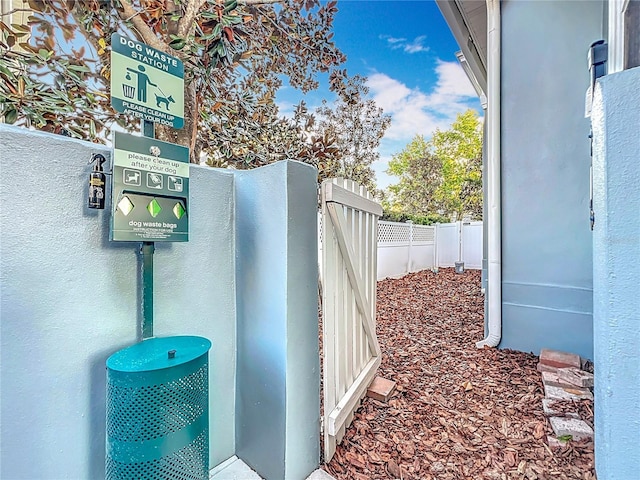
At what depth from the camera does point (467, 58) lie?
18.4ft

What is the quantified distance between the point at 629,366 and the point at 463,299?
531cm

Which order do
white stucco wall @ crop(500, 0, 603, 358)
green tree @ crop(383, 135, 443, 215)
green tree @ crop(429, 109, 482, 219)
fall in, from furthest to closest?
green tree @ crop(383, 135, 443, 215) → green tree @ crop(429, 109, 482, 219) → white stucco wall @ crop(500, 0, 603, 358)

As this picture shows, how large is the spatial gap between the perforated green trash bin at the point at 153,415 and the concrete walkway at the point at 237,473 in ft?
1.56

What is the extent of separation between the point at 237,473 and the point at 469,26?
611 centimetres

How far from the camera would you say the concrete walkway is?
1.61 meters

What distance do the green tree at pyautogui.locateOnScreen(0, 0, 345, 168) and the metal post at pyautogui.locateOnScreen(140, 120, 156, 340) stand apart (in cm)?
91

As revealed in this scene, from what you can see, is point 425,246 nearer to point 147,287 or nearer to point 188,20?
point 188,20

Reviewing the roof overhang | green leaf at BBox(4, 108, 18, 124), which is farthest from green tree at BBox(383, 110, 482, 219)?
green leaf at BBox(4, 108, 18, 124)

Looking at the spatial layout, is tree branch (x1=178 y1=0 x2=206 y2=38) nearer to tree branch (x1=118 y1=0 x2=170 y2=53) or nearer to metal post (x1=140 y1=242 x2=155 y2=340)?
tree branch (x1=118 y1=0 x2=170 y2=53)

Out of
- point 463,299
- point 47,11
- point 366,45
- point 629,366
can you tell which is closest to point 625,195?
point 629,366

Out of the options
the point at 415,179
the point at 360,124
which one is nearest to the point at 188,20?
the point at 360,124

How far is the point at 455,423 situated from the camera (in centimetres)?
213

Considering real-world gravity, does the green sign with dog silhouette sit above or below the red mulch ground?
above

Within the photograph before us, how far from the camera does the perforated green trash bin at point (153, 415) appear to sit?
3.60 feet
